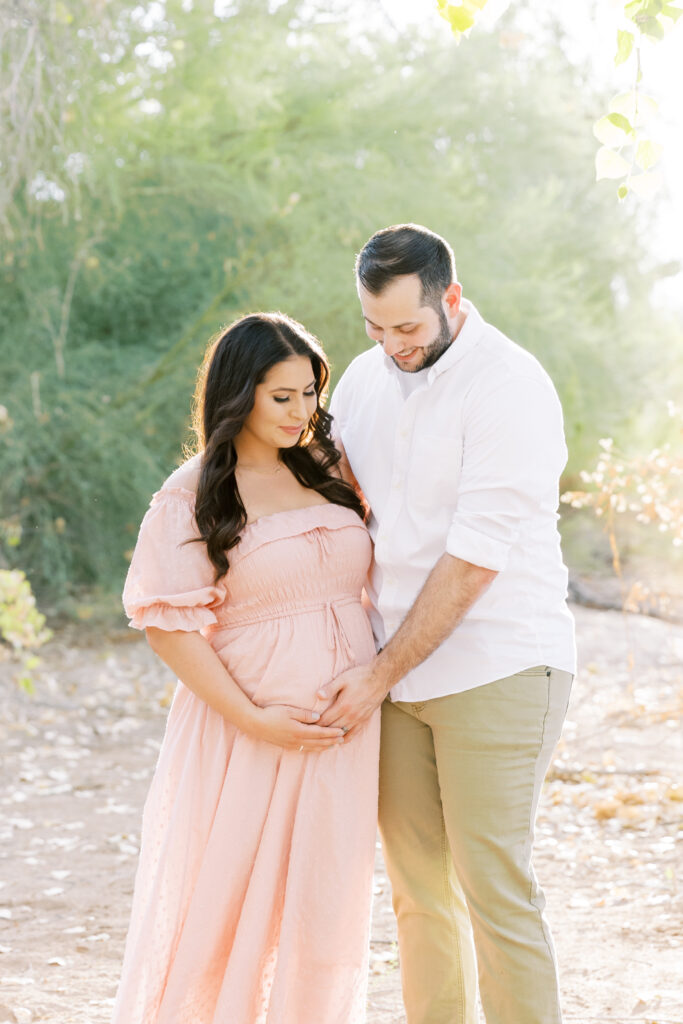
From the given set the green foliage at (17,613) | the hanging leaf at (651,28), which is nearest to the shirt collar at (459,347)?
the hanging leaf at (651,28)

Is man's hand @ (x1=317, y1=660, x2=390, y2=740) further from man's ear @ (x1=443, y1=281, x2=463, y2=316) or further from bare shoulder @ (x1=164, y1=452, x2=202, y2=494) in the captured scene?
man's ear @ (x1=443, y1=281, x2=463, y2=316)

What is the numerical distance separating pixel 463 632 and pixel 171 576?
1.97ft

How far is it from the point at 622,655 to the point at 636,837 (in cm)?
347

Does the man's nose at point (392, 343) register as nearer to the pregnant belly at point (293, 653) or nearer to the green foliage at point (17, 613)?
the pregnant belly at point (293, 653)

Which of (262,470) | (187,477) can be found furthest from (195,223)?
(187,477)

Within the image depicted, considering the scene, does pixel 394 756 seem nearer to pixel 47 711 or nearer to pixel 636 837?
pixel 636 837

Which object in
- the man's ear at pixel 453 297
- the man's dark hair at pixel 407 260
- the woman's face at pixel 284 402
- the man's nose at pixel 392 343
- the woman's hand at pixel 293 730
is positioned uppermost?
the man's dark hair at pixel 407 260

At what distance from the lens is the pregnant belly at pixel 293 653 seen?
2.36 metres

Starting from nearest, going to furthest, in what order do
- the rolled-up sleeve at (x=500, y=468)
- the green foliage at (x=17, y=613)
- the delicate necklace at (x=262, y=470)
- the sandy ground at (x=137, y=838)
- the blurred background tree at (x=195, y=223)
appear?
the rolled-up sleeve at (x=500, y=468) → the delicate necklace at (x=262, y=470) → the sandy ground at (x=137, y=838) → the green foliage at (x=17, y=613) → the blurred background tree at (x=195, y=223)

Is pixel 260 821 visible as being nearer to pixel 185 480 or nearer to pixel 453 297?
pixel 185 480

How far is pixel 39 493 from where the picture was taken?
310 inches

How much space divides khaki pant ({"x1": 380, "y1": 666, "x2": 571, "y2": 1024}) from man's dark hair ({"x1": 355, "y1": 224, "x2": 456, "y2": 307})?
0.80 metres

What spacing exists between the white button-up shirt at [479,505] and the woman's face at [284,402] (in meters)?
0.18

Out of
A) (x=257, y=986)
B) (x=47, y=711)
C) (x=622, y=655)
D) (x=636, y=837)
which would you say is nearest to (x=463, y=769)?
(x=257, y=986)
